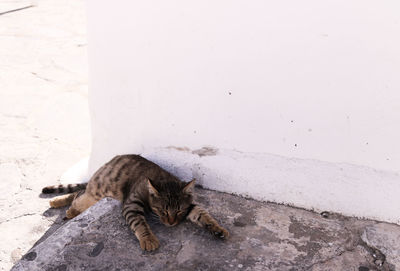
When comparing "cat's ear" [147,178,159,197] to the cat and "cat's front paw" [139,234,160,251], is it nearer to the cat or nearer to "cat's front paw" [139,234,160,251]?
the cat

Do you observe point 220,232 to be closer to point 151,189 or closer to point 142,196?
point 151,189

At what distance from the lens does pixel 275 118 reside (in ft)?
10.1

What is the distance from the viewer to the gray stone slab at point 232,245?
2.69m

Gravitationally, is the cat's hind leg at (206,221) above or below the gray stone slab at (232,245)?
above

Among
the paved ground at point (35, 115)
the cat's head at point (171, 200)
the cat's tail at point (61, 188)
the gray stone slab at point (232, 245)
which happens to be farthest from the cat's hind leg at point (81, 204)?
the cat's head at point (171, 200)

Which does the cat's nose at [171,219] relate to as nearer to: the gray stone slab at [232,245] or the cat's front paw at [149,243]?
the gray stone slab at [232,245]

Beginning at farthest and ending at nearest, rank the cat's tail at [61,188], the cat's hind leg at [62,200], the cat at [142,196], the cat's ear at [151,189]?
the cat's tail at [61,188], the cat's hind leg at [62,200], the cat's ear at [151,189], the cat at [142,196]

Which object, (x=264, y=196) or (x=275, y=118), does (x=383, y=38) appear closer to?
(x=275, y=118)

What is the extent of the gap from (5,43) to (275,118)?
637 centimetres

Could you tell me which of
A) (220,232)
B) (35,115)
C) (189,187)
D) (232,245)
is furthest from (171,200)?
(35,115)

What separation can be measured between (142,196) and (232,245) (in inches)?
34.9

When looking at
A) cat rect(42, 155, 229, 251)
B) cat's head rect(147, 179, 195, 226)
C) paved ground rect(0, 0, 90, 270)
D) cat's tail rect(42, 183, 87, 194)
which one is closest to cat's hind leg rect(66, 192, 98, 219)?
cat rect(42, 155, 229, 251)

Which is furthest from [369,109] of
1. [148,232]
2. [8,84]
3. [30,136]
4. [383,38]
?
[8,84]

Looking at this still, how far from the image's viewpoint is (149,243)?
2826 mm
